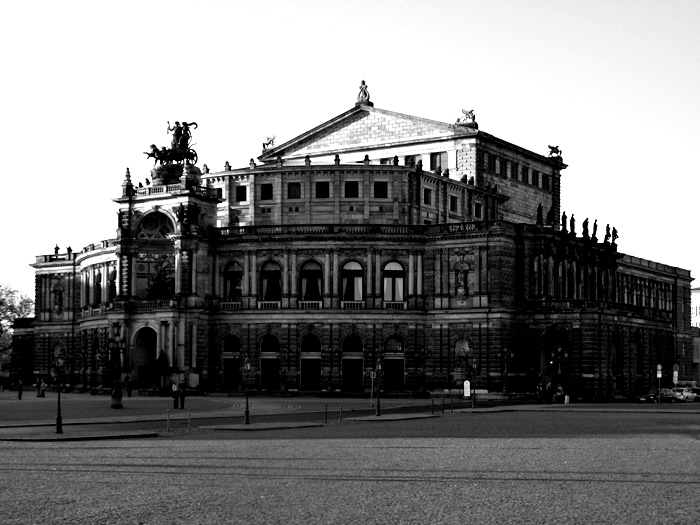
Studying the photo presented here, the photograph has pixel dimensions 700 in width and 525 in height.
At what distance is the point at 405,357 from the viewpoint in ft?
392

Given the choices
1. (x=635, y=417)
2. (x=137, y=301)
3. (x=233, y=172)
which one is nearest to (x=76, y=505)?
(x=635, y=417)

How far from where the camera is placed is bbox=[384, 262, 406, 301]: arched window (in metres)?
121

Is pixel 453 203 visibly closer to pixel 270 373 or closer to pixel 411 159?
pixel 411 159

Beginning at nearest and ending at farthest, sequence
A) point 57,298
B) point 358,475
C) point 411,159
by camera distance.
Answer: point 358,475, point 411,159, point 57,298

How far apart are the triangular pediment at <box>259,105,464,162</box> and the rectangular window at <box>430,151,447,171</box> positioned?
78.8 inches

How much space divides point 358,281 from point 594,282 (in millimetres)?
27238

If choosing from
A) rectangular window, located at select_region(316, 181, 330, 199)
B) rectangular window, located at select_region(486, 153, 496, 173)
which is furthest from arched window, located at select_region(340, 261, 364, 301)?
rectangular window, located at select_region(486, 153, 496, 173)

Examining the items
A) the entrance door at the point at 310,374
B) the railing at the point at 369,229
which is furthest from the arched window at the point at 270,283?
the entrance door at the point at 310,374

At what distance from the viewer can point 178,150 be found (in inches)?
5123

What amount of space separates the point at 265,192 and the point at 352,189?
32.0ft

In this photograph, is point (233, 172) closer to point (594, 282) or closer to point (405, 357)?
point (405, 357)

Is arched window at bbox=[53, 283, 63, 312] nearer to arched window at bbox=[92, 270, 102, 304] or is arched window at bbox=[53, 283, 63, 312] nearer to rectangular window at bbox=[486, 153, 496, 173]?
arched window at bbox=[92, 270, 102, 304]

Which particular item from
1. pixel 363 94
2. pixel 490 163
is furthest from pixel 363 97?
pixel 490 163

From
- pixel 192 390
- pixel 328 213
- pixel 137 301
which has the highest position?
pixel 328 213
